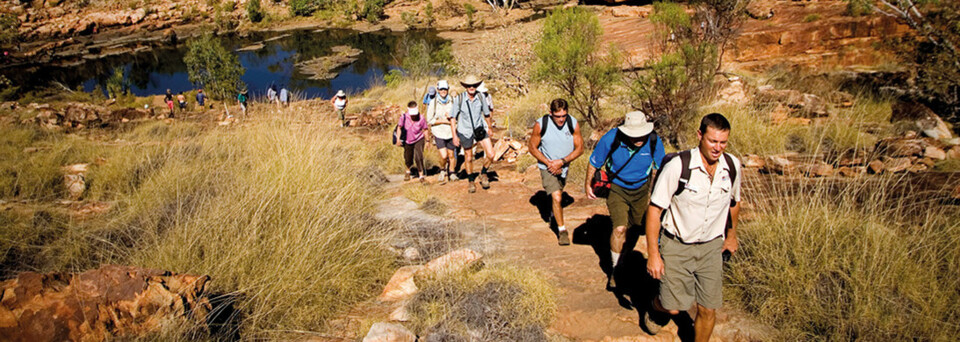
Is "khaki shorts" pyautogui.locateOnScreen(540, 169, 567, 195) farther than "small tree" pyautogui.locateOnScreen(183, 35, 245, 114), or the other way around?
"small tree" pyautogui.locateOnScreen(183, 35, 245, 114)

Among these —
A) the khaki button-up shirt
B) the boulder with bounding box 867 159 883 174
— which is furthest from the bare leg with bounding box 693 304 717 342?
the boulder with bounding box 867 159 883 174

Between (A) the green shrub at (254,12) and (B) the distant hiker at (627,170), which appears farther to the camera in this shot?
(A) the green shrub at (254,12)

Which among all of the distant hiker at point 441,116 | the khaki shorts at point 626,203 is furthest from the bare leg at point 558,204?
the distant hiker at point 441,116

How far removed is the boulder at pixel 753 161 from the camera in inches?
271

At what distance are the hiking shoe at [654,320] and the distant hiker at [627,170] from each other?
0.48 meters

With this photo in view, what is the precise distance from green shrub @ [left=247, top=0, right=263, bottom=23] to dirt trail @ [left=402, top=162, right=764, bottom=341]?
5597cm

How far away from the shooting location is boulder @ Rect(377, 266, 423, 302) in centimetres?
390

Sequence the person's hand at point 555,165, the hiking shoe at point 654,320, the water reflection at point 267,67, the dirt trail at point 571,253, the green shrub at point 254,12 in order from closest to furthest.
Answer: the hiking shoe at point 654,320, the dirt trail at point 571,253, the person's hand at point 555,165, the water reflection at point 267,67, the green shrub at point 254,12

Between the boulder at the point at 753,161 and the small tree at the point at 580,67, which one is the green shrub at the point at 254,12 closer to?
the small tree at the point at 580,67

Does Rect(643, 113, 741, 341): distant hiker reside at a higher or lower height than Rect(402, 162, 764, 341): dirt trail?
higher

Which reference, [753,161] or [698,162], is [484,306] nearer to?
[698,162]

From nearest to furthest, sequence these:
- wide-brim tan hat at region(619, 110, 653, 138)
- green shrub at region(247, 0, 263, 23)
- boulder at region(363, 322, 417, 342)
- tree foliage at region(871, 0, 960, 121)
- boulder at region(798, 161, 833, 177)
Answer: boulder at region(363, 322, 417, 342) < wide-brim tan hat at region(619, 110, 653, 138) < boulder at region(798, 161, 833, 177) < tree foliage at region(871, 0, 960, 121) < green shrub at region(247, 0, 263, 23)

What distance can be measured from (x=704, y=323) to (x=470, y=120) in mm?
4292

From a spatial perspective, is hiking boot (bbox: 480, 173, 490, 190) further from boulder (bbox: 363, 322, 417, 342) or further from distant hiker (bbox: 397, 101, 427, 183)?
boulder (bbox: 363, 322, 417, 342)
